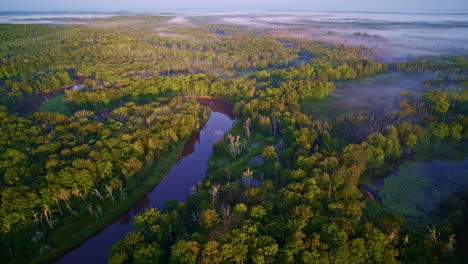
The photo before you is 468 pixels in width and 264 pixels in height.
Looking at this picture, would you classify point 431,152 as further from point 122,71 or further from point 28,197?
point 122,71

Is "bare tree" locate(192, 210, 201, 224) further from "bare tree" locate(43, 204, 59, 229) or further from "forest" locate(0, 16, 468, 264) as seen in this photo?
"bare tree" locate(43, 204, 59, 229)

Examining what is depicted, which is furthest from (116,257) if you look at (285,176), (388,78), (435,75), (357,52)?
(357,52)

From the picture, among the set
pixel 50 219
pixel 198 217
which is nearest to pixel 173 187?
pixel 198 217

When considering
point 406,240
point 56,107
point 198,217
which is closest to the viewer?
point 406,240


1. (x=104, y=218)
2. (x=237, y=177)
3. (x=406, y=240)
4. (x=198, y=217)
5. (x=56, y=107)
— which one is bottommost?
(x=104, y=218)

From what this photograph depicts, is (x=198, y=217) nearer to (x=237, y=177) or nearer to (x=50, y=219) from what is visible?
(x=237, y=177)
